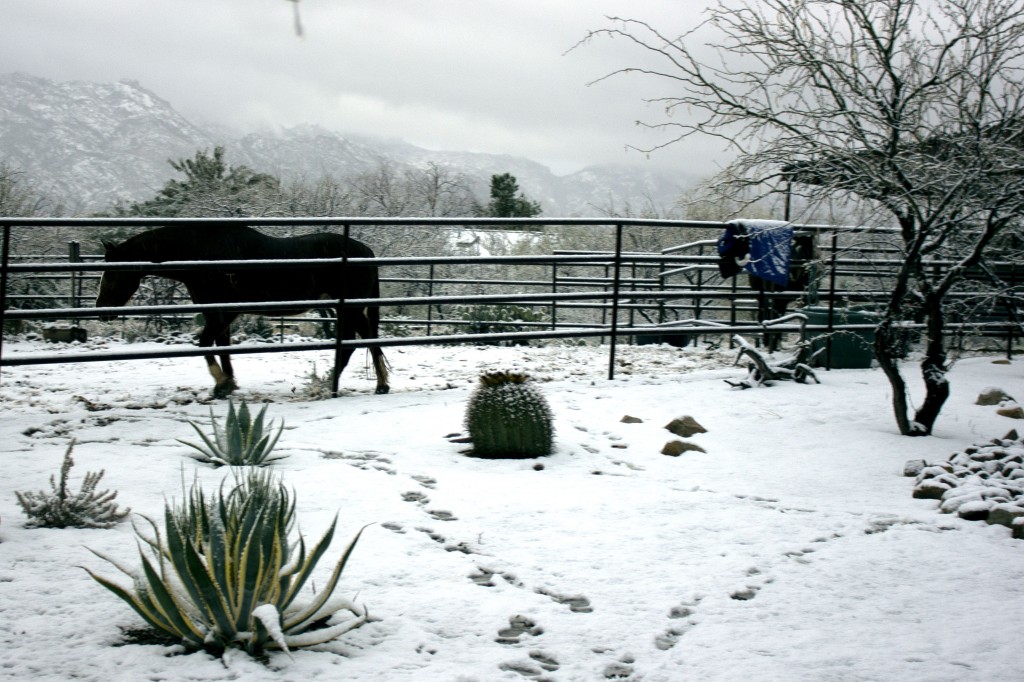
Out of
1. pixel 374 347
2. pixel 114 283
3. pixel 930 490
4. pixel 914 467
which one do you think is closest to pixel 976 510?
pixel 930 490

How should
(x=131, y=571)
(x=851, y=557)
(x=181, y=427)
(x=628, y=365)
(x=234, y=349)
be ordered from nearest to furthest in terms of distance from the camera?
(x=131, y=571) < (x=851, y=557) < (x=181, y=427) < (x=234, y=349) < (x=628, y=365)

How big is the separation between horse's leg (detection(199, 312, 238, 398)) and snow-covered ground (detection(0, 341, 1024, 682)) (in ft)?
0.81

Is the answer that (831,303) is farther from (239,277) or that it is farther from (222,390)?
(222,390)

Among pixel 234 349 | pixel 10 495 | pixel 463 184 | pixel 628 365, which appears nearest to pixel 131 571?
pixel 10 495

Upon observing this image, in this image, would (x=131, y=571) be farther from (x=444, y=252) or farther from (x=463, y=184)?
(x=463, y=184)

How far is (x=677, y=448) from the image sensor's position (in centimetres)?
600

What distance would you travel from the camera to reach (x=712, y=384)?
26.8 ft

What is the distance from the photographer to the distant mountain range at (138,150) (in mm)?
3829

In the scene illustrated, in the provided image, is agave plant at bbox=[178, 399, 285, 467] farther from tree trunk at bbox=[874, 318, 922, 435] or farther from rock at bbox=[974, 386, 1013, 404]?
rock at bbox=[974, 386, 1013, 404]

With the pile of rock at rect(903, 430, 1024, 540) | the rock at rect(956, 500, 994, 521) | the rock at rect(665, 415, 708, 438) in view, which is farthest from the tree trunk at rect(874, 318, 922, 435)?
the rock at rect(956, 500, 994, 521)

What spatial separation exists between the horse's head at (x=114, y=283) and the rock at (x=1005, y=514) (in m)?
6.10

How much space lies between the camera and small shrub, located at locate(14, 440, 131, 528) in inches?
160

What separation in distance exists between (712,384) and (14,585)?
5.98 metres

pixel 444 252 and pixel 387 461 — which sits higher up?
pixel 444 252
